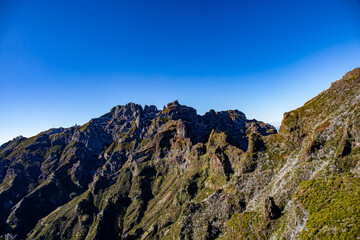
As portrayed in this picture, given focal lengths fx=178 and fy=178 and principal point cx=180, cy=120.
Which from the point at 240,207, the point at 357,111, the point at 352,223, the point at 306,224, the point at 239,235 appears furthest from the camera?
the point at 240,207

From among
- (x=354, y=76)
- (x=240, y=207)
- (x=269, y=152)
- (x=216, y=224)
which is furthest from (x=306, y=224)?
(x=354, y=76)

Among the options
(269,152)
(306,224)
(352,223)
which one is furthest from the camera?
(269,152)

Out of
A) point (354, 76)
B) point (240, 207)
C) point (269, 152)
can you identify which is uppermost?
point (354, 76)

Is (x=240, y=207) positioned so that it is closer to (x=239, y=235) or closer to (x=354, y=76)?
(x=239, y=235)

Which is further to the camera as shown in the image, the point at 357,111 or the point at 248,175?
the point at 248,175

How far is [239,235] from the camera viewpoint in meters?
105

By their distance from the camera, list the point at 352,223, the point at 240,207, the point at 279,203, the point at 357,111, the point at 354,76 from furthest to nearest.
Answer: the point at 240,207 → the point at 354,76 → the point at 279,203 → the point at 357,111 → the point at 352,223

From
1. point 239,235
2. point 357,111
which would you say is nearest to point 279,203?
point 239,235

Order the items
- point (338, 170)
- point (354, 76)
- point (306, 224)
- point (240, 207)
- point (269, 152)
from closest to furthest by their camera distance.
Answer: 1. point (306, 224)
2. point (338, 170)
3. point (354, 76)
4. point (240, 207)
5. point (269, 152)

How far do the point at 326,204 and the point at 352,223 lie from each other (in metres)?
14.6

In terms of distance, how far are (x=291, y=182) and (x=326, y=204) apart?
24.7 meters

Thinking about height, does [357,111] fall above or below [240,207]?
above

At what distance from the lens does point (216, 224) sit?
451 feet

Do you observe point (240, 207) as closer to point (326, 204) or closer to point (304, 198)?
point (304, 198)
